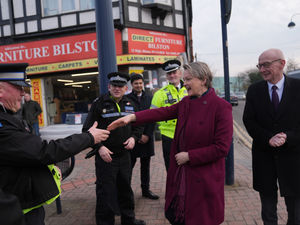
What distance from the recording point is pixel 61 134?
670 centimetres

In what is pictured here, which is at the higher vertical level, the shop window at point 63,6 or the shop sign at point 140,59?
the shop window at point 63,6

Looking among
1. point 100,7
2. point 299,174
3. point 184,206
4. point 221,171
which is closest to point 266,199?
point 299,174

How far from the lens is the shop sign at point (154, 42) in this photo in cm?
1017

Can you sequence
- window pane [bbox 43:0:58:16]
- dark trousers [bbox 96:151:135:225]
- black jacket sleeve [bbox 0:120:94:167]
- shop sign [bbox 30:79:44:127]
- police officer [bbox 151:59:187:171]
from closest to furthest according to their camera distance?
black jacket sleeve [bbox 0:120:94:167] → dark trousers [bbox 96:151:135:225] → police officer [bbox 151:59:187:171] → window pane [bbox 43:0:58:16] → shop sign [bbox 30:79:44:127]

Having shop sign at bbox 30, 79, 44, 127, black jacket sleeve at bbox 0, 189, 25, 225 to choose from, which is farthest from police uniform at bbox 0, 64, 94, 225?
shop sign at bbox 30, 79, 44, 127

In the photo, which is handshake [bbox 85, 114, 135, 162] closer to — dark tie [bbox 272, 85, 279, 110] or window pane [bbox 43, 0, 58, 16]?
dark tie [bbox 272, 85, 279, 110]

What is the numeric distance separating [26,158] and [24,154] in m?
0.03

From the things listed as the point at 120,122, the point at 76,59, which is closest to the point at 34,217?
the point at 120,122

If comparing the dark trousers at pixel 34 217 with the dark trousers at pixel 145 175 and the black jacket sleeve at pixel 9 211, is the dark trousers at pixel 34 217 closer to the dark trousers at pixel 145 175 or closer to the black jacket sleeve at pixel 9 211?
the black jacket sleeve at pixel 9 211

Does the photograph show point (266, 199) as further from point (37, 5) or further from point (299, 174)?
point (37, 5)

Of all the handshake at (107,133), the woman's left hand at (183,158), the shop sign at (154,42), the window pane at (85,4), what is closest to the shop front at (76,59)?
the shop sign at (154,42)

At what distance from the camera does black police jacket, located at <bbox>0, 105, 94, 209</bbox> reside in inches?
61.7

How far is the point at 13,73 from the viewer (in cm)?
178

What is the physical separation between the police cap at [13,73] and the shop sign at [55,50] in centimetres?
854
